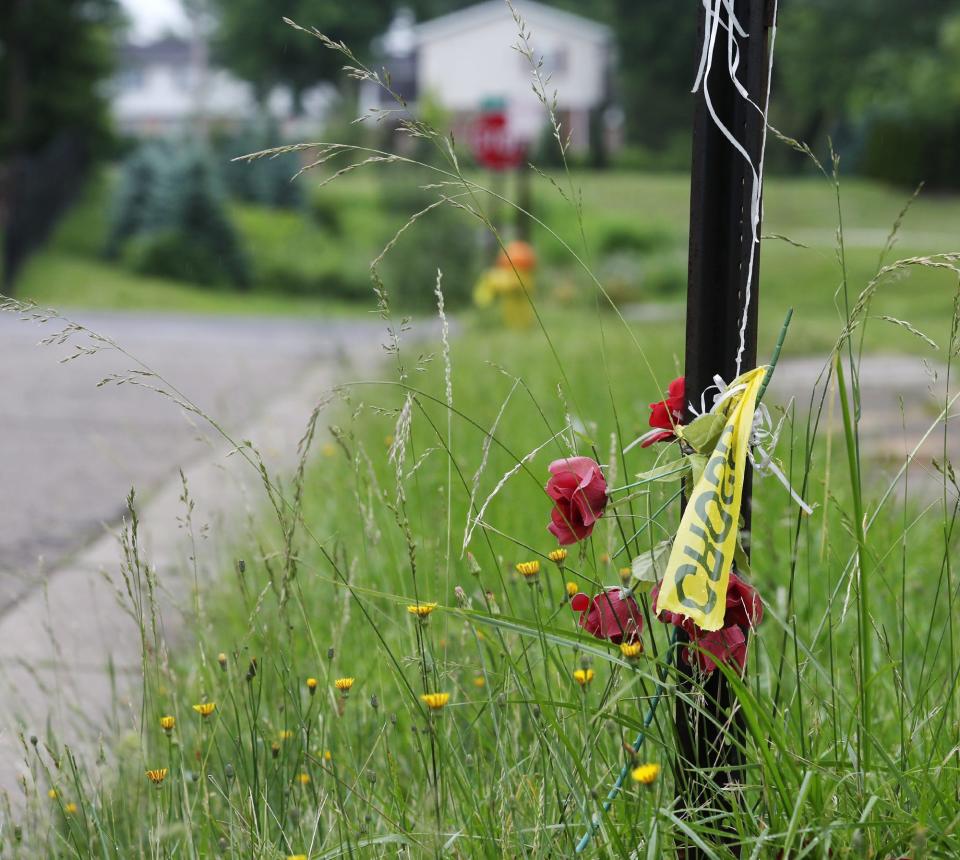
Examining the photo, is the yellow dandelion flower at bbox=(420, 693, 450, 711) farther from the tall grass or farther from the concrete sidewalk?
the concrete sidewalk

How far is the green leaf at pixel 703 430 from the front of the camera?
53.2 inches

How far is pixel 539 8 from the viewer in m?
53.9

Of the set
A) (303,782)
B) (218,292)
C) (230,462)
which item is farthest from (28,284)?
(303,782)

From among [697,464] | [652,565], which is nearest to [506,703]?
[652,565]

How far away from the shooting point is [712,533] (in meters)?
1.27

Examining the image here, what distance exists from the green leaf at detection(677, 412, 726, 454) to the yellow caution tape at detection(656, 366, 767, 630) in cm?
3

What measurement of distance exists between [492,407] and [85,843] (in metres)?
3.24

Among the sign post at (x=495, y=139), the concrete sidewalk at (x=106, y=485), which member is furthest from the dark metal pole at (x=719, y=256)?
the sign post at (x=495, y=139)

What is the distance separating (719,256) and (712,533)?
1.15ft

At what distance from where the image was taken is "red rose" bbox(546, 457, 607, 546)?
1390mm

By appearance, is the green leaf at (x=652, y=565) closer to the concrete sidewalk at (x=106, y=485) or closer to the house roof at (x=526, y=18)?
the concrete sidewalk at (x=106, y=485)

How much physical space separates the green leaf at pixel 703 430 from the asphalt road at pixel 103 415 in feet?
2.17

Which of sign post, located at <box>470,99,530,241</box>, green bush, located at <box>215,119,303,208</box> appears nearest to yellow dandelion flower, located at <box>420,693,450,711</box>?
sign post, located at <box>470,99,530,241</box>

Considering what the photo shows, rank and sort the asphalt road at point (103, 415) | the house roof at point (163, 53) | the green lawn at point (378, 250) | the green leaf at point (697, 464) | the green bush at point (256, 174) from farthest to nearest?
the house roof at point (163, 53) < the green bush at point (256, 174) < the green lawn at point (378, 250) < the asphalt road at point (103, 415) < the green leaf at point (697, 464)
